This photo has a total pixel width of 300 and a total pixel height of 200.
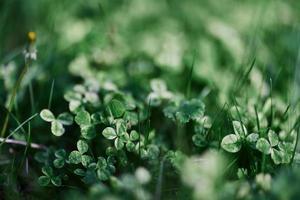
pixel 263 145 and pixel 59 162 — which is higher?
pixel 263 145

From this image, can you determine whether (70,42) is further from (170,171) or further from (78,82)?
(170,171)

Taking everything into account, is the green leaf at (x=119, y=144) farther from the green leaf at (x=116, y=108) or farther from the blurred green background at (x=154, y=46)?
the blurred green background at (x=154, y=46)

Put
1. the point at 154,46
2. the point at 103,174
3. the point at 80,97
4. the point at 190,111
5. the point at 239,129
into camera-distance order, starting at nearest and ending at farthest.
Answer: the point at 103,174 < the point at 239,129 < the point at 190,111 < the point at 80,97 < the point at 154,46

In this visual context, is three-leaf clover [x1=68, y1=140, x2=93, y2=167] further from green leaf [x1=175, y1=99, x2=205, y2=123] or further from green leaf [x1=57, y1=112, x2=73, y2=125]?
green leaf [x1=175, y1=99, x2=205, y2=123]

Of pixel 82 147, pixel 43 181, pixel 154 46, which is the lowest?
pixel 43 181

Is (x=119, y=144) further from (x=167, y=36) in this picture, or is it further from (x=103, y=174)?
(x=167, y=36)

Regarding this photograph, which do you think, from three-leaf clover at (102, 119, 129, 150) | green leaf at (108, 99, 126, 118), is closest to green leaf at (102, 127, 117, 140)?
three-leaf clover at (102, 119, 129, 150)

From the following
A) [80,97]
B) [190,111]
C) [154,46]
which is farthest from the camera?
[154,46]

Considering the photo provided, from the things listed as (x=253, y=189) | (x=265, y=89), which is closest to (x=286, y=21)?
(x=265, y=89)

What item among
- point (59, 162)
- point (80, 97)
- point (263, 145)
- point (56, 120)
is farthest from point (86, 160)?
point (263, 145)
